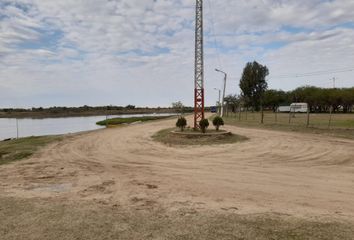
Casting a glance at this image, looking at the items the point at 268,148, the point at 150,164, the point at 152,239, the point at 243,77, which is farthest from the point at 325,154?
the point at 243,77

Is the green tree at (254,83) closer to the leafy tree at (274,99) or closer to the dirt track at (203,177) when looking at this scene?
the leafy tree at (274,99)

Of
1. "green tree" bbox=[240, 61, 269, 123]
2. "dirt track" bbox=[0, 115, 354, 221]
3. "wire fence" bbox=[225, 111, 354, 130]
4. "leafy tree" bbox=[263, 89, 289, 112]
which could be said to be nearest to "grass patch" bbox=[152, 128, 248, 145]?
"dirt track" bbox=[0, 115, 354, 221]

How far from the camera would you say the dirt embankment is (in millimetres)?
7434

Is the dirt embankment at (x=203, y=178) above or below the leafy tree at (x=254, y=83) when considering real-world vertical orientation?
below

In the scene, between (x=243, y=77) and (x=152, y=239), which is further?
(x=243, y=77)

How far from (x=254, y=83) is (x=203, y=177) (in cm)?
10028

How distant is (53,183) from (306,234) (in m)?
6.68

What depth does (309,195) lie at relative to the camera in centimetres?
809

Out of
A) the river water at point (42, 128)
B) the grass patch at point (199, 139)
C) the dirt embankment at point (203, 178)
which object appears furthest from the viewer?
the river water at point (42, 128)

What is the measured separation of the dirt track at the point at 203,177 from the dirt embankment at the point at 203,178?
2 cm

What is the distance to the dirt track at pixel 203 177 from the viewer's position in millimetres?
7562

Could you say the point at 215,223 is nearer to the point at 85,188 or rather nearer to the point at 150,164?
the point at 85,188

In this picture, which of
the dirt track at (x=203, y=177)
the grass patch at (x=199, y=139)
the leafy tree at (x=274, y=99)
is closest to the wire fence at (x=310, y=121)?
the grass patch at (x=199, y=139)

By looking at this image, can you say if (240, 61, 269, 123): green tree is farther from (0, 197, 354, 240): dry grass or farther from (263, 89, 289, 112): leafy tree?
(0, 197, 354, 240): dry grass
